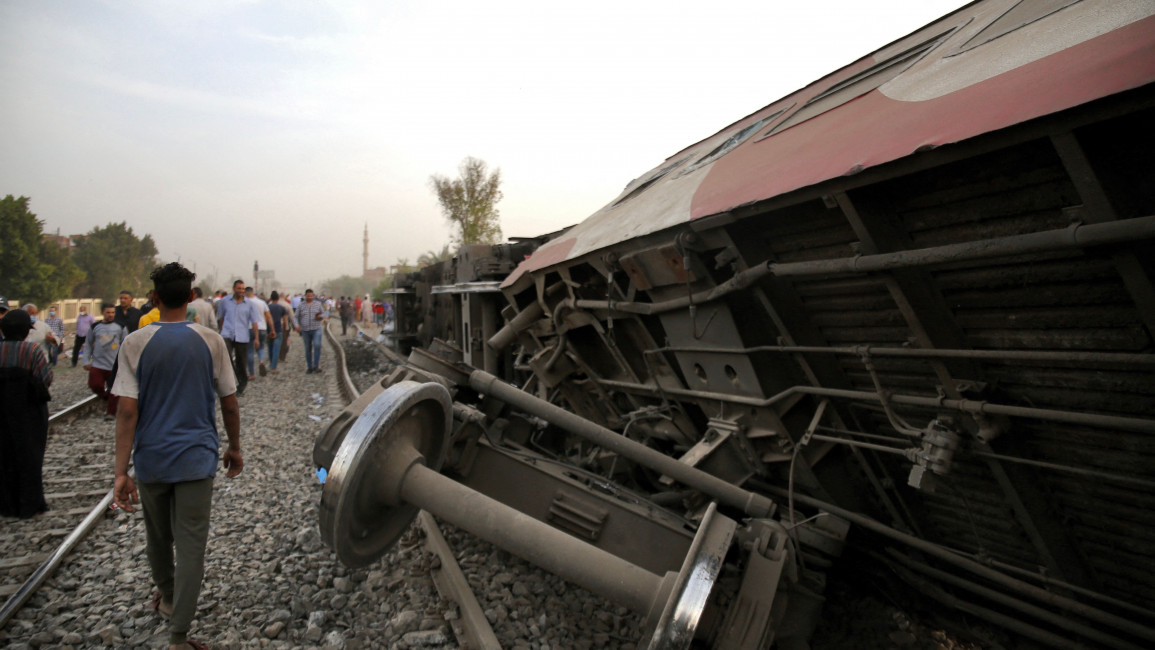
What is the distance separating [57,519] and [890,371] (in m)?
5.68

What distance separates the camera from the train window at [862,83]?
3230 millimetres

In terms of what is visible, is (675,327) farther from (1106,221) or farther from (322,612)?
(322,612)

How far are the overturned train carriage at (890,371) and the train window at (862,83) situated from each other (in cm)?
4

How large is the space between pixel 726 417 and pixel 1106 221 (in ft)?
6.88

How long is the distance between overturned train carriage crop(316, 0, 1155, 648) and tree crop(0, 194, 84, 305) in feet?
108

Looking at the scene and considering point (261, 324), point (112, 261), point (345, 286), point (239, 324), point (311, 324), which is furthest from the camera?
point (345, 286)

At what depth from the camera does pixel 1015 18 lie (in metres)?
2.74

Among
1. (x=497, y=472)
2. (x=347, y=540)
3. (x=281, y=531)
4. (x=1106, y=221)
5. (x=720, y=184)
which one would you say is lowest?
(x=281, y=531)

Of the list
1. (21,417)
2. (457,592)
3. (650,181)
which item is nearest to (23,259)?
(21,417)

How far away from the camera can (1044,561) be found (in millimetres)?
2699

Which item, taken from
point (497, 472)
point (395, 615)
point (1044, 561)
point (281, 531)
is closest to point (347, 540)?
point (395, 615)

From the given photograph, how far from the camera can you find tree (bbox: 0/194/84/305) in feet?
91.0

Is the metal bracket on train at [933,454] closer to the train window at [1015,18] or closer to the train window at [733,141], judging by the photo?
the train window at [1015,18]

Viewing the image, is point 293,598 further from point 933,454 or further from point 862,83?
point 862,83
